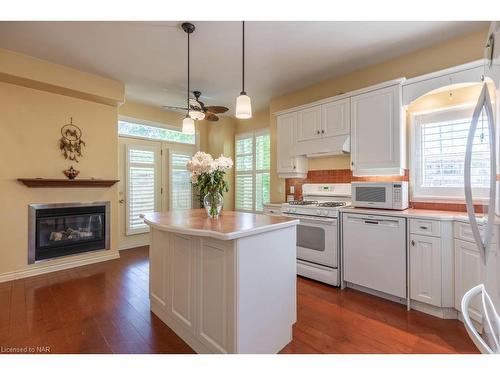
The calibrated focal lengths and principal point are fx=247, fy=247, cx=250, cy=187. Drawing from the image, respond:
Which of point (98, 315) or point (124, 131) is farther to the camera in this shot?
point (124, 131)

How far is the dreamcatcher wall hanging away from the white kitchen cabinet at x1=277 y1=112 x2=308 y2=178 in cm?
302

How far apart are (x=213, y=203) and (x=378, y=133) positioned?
212cm

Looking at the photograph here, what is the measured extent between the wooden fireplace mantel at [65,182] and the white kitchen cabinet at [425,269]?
4.13 metres

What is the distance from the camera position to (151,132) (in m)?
5.00

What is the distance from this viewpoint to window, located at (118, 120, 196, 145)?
4642 mm

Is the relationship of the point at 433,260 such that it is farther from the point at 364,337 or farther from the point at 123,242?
the point at 123,242

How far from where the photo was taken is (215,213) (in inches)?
83.0

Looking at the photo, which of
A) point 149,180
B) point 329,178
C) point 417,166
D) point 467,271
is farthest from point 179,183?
point 467,271

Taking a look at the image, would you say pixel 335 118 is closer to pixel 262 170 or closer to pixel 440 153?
pixel 440 153

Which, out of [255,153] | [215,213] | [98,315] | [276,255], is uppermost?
[255,153]

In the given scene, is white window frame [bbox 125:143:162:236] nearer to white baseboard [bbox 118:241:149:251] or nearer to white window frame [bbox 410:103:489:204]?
white baseboard [bbox 118:241:149:251]

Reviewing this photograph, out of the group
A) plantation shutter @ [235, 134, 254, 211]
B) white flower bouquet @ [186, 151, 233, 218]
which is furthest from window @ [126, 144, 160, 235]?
white flower bouquet @ [186, 151, 233, 218]
